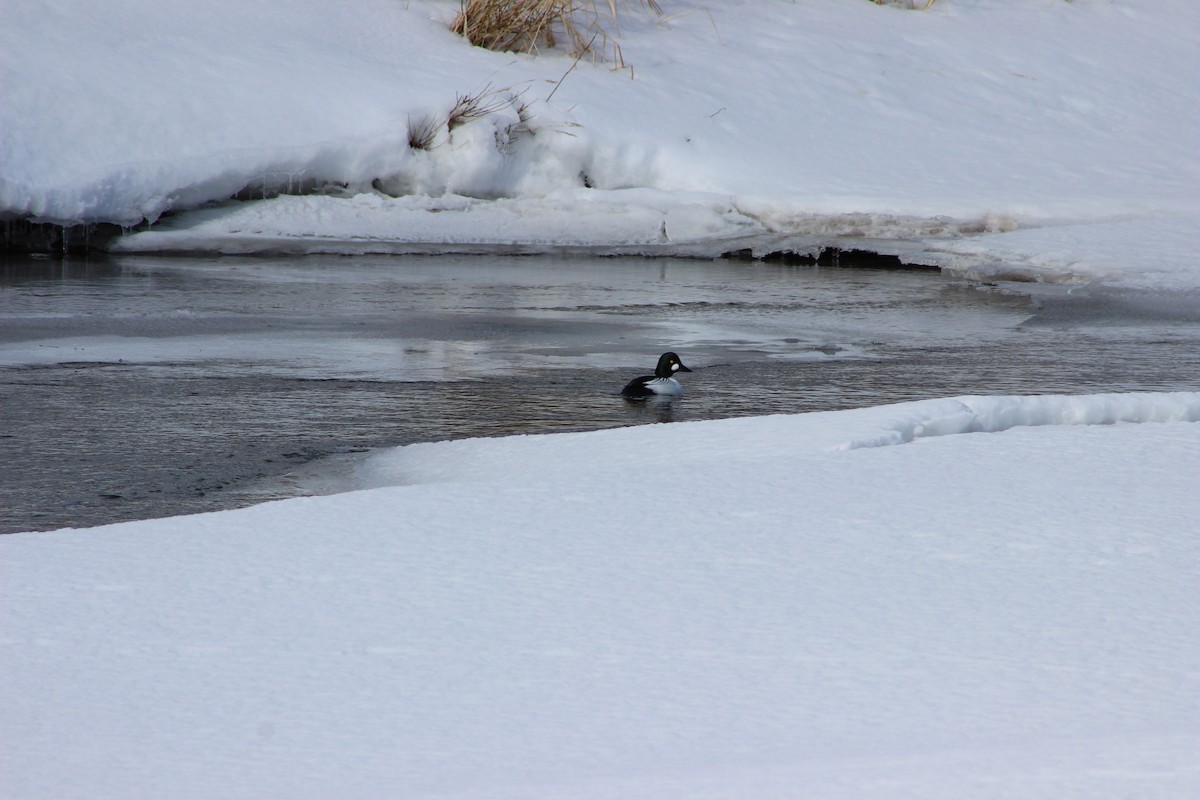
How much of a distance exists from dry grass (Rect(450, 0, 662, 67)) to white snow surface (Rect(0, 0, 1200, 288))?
0.62 ft

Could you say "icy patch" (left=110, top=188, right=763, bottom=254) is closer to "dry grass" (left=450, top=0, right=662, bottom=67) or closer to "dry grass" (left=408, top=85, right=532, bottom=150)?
"dry grass" (left=408, top=85, right=532, bottom=150)

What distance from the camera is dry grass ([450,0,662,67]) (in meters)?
13.6

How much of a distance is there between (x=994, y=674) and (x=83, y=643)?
59.5 inches

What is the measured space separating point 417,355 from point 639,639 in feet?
15.1

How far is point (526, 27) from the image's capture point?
13.8m

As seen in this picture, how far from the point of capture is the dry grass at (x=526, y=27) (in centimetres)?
1362

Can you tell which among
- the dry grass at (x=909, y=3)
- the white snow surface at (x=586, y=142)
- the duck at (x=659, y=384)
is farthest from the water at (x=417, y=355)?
the dry grass at (x=909, y=3)

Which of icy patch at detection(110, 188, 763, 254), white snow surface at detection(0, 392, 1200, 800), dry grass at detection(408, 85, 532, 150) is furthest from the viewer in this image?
dry grass at detection(408, 85, 532, 150)

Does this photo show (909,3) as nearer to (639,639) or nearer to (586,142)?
(586,142)

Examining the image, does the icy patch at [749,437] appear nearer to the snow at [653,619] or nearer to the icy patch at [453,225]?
the snow at [653,619]

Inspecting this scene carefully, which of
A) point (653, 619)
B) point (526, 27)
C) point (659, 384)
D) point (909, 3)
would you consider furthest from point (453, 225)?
point (653, 619)

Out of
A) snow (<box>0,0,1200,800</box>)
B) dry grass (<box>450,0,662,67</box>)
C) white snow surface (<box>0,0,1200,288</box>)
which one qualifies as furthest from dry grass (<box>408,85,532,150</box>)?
snow (<box>0,0,1200,800</box>)

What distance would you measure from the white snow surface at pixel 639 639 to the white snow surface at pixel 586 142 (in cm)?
688

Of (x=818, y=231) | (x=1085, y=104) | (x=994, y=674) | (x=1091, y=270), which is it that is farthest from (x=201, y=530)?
(x=1085, y=104)
